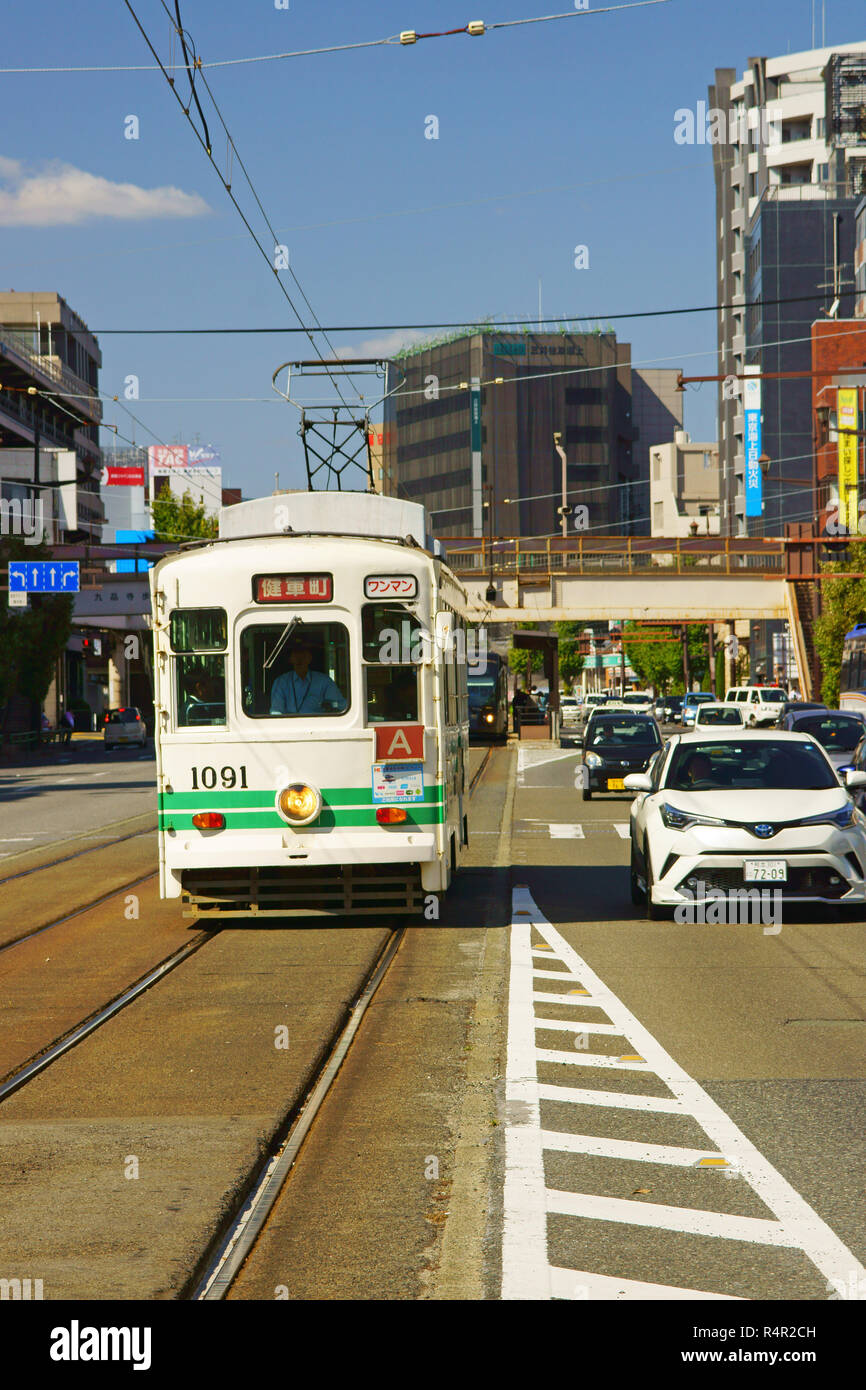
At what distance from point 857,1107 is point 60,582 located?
49259 millimetres

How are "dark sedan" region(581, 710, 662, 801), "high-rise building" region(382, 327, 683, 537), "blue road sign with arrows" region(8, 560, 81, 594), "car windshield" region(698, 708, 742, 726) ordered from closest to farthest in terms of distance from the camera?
1. "dark sedan" region(581, 710, 662, 801)
2. "car windshield" region(698, 708, 742, 726)
3. "blue road sign with arrows" region(8, 560, 81, 594)
4. "high-rise building" region(382, 327, 683, 537)

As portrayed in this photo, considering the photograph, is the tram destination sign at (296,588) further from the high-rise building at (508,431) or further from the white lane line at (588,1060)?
the high-rise building at (508,431)

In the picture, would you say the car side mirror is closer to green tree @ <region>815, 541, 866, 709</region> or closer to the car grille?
the car grille

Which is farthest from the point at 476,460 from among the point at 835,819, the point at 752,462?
the point at 835,819

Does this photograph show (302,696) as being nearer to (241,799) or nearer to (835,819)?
(241,799)

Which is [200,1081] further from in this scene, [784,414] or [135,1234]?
[784,414]

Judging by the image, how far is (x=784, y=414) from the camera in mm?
106625

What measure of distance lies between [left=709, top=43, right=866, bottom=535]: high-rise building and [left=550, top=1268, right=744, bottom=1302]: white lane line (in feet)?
308

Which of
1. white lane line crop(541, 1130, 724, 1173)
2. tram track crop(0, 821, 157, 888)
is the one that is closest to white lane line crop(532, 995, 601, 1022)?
white lane line crop(541, 1130, 724, 1173)

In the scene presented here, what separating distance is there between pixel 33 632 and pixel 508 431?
3520 inches

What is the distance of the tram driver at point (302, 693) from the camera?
1331cm

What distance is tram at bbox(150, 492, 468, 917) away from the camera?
1310 cm

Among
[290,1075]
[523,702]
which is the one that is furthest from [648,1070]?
[523,702]

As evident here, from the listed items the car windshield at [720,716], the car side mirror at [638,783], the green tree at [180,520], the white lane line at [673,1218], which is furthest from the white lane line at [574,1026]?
the green tree at [180,520]
